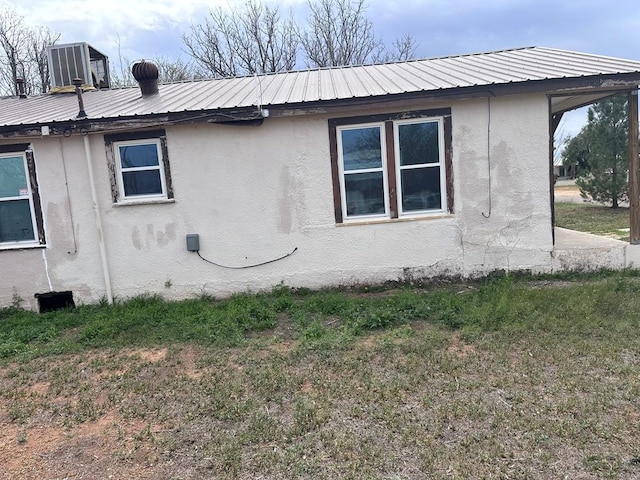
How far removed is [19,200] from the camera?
7.29 metres

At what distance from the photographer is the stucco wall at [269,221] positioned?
698 cm

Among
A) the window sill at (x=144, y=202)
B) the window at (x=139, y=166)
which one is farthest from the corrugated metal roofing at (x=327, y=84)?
the window sill at (x=144, y=202)

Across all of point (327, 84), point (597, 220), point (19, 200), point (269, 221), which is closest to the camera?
point (269, 221)

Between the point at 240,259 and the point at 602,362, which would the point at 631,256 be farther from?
the point at 240,259

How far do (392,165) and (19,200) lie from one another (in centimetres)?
602

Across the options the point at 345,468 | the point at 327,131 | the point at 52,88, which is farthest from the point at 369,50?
the point at 345,468

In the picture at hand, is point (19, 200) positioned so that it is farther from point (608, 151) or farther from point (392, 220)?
point (608, 151)

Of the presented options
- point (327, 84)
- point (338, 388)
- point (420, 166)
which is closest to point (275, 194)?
point (420, 166)

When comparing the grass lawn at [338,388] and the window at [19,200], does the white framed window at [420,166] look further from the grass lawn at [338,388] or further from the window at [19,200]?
the window at [19,200]

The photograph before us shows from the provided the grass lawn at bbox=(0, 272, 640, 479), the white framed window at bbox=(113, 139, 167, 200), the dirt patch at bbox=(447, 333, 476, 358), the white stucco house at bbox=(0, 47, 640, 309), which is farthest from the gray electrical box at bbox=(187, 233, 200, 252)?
the dirt patch at bbox=(447, 333, 476, 358)

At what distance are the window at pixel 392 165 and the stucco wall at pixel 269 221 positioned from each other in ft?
0.58

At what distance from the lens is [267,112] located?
676 cm

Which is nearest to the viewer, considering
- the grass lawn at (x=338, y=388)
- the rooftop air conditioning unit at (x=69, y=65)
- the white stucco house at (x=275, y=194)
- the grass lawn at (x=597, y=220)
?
the grass lawn at (x=338, y=388)

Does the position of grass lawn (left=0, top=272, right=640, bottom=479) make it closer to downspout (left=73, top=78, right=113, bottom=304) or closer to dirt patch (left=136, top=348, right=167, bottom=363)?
dirt patch (left=136, top=348, right=167, bottom=363)
